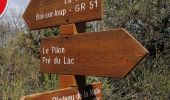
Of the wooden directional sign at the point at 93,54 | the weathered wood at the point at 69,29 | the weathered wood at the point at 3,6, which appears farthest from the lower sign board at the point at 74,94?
the weathered wood at the point at 3,6

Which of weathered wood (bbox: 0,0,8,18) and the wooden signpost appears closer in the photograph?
the wooden signpost

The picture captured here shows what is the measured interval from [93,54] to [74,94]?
1.36 feet

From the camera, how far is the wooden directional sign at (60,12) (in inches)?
124

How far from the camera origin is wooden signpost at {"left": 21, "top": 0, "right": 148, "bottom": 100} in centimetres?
283

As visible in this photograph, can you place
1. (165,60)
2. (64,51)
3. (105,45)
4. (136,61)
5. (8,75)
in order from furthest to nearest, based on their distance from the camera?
(8,75) < (165,60) < (64,51) < (105,45) < (136,61)

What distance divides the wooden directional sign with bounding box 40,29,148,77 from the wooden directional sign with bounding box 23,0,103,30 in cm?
15

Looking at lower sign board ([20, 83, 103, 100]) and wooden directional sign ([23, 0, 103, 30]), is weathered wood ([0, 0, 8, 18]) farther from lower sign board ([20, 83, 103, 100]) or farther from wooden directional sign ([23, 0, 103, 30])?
lower sign board ([20, 83, 103, 100])

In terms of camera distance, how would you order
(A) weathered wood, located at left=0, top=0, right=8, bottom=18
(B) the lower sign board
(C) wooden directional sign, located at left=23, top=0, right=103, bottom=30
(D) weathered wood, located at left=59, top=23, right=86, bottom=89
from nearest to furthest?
(B) the lower sign board → (C) wooden directional sign, located at left=23, top=0, right=103, bottom=30 → (D) weathered wood, located at left=59, top=23, right=86, bottom=89 → (A) weathered wood, located at left=0, top=0, right=8, bottom=18

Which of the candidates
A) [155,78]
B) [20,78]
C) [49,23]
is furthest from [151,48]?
[49,23]

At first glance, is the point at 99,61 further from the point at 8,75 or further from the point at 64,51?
the point at 8,75

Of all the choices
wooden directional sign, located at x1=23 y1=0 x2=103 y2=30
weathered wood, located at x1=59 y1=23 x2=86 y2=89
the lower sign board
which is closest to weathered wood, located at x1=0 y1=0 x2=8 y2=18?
wooden directional sign, located at x1=23 y1=0 x2=103 y2=30

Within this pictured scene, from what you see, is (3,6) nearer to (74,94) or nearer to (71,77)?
(71,77)

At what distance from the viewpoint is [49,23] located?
3.59m

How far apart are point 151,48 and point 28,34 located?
379 centimetres
